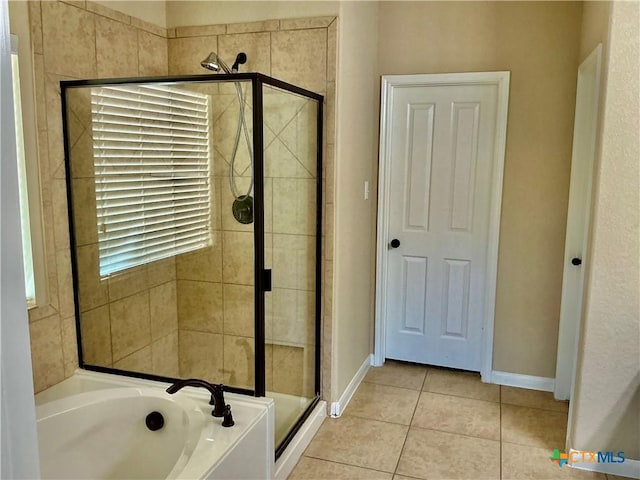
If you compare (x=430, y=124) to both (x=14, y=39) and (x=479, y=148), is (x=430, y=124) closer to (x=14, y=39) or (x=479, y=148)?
(x=479, y=148)

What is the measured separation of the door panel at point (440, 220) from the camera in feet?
11.2

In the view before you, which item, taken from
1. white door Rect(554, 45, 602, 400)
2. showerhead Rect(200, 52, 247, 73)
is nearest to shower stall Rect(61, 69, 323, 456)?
showerhead Rect(200, 52, 247, 73)

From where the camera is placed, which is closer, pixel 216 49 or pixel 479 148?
pixel 216 49

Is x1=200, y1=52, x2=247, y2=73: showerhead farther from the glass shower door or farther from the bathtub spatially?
the bathtub

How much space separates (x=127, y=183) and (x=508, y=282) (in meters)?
2.40

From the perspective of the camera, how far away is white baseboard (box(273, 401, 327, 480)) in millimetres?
2428

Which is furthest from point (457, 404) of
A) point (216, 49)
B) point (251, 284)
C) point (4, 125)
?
point (4, 125)

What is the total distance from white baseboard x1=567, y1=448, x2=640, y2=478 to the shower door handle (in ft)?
5.81

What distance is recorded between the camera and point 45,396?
88.1 inches

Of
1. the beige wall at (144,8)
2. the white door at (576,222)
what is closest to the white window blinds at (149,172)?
the beige wall at (144,8)

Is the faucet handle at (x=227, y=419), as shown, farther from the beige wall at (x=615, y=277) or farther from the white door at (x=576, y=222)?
the white door at (x=576, y=222)

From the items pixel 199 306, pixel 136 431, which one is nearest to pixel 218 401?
pixel 136 431

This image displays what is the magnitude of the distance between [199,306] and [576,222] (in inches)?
89.7

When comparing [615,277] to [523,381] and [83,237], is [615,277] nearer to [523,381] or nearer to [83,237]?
[523,381]
